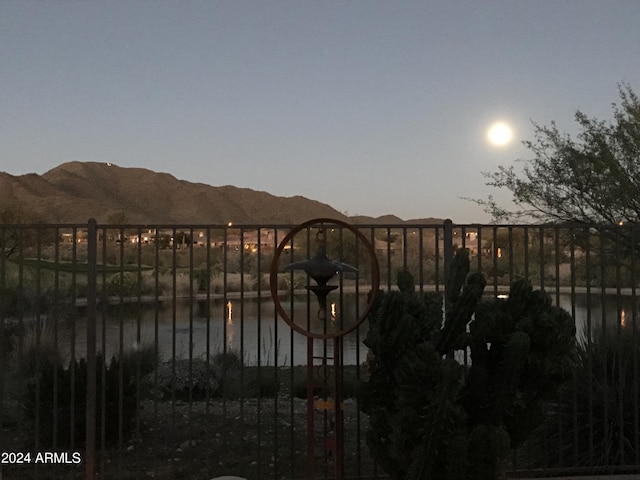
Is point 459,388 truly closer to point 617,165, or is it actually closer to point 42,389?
point 42,389

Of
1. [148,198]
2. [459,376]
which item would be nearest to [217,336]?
[459,376]

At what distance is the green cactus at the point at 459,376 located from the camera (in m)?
3.78

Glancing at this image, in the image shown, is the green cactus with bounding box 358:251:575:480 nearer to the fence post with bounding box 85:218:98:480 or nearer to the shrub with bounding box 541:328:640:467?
the shrub with bounding box 541:328:640:467

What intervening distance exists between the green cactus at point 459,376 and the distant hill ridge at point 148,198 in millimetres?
56195

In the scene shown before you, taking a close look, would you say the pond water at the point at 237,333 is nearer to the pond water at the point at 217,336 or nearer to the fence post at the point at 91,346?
the pond water at the point at 217,336

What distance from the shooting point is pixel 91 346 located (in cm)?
481

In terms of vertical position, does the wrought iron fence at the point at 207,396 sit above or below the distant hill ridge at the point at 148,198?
below

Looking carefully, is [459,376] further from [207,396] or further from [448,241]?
[207,396]

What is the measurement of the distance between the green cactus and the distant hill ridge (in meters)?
56.2

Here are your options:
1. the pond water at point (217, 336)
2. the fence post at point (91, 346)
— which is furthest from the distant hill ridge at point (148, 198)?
the fence post at point (91, 346)

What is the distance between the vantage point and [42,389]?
19.7 ft

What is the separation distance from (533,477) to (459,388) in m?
2.01

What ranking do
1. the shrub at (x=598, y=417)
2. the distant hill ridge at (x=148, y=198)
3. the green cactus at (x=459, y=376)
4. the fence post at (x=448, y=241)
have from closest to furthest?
1. the green cactus at (x=459, y=376)
2. the fence post at (x=448, y=241)
3. the shrub at (x=598, y=417)
4. the distant hill ridge at (x=148, y=198)

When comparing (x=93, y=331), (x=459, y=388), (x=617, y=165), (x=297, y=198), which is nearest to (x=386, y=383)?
(x=459, y=388)
